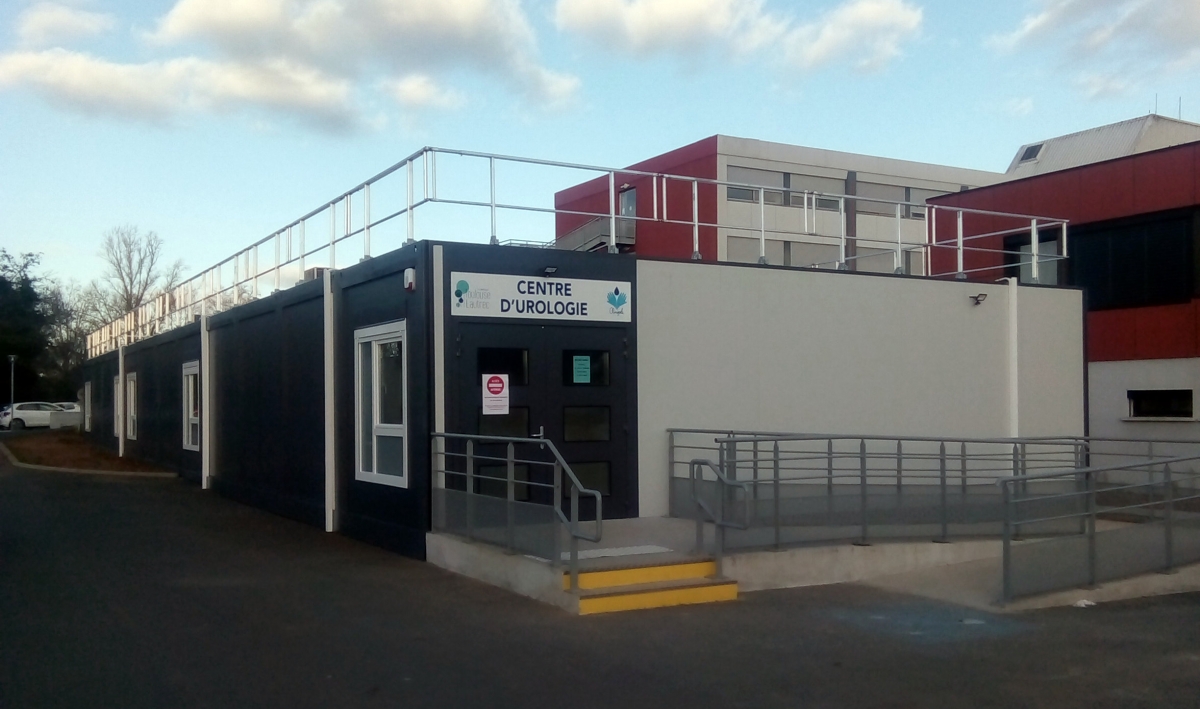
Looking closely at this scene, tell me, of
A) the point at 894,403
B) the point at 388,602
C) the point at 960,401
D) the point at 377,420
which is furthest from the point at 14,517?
the point at 960,401

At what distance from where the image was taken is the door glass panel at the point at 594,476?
11891mm

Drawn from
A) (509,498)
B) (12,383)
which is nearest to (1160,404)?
(509,498)

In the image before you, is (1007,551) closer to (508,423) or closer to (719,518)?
(719,518)

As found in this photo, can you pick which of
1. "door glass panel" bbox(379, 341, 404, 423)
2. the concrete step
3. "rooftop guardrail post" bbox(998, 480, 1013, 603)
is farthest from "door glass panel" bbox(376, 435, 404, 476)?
"rooftop guardrail post" bbox(998, 480, 1013, 603)

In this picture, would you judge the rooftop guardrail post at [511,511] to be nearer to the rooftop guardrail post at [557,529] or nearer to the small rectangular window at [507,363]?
the rooftop guardrail post at [557,529]

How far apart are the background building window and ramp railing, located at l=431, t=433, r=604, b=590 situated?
446 inches

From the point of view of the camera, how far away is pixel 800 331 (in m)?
13.7

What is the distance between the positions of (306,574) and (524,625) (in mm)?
3321

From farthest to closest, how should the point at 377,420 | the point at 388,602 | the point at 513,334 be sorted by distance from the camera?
the point at 377,420, the point at 513,334, the point at 388,602

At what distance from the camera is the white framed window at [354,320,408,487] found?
11.8 meters

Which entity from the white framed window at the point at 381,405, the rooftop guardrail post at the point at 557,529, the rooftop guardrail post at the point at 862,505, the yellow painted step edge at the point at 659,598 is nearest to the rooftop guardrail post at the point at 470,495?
the white framed window at the point at 381,405

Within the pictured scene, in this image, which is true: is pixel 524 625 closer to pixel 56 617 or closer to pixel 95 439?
pixel 56 617

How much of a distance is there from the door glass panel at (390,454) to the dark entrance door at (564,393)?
3.56ft

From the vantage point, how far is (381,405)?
41.1ft
